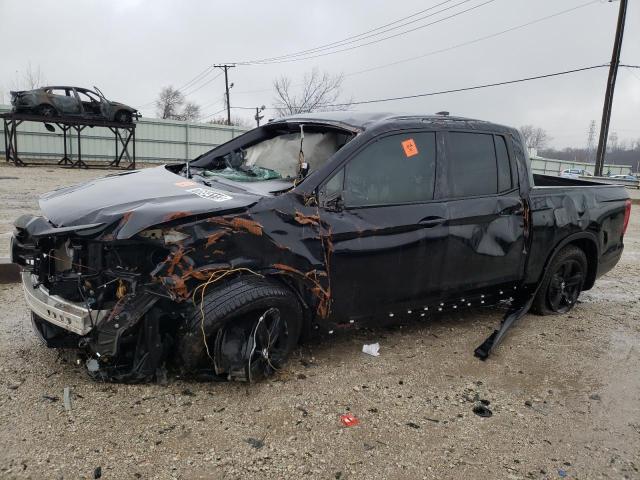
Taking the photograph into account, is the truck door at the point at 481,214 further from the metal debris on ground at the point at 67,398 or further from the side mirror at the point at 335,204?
the metal debris on ground at the point at 67,398

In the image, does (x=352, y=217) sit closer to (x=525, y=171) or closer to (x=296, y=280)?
(x=296, y=280)

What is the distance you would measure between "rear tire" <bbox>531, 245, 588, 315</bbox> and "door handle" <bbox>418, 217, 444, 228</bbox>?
5.25 feet

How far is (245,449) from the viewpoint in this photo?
254 centimetres

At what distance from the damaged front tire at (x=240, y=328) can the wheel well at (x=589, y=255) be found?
10.5 ft

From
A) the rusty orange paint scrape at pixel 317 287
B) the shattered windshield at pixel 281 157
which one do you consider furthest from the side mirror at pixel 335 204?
the rusty orange paint scrape at pixel 317 287

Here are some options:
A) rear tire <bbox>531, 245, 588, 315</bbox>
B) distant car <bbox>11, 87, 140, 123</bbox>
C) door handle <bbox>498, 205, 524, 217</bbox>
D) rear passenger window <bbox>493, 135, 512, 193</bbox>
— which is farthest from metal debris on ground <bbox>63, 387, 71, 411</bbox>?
distant car <bbox>11, 87, 140, 123</bbox>

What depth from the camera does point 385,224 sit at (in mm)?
3426

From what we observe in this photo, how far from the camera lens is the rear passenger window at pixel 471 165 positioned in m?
3.89

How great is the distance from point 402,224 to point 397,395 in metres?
1.12

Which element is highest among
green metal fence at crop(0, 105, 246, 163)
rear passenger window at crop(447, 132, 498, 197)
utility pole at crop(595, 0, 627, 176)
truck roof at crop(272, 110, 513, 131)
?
utility pole at crop(595, 0, 627, 176)

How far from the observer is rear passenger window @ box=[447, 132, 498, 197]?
12.8ft

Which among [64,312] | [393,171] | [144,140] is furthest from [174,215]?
[144,140]

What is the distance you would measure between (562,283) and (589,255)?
45 cm

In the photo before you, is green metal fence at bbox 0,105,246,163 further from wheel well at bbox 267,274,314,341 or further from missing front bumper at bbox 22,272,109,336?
wheel well at bbox 267,274,314,341
